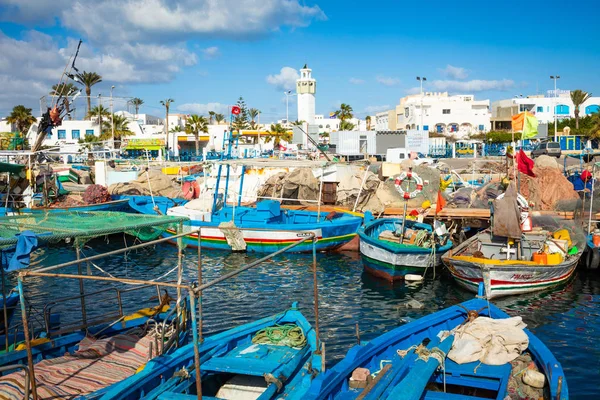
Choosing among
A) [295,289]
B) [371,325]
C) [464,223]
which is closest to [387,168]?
[464,223]

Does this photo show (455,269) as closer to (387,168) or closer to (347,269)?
(347,269)

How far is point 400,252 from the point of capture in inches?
780

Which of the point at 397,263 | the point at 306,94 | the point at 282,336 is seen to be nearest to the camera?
the point at 282,336

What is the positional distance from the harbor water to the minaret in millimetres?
78229

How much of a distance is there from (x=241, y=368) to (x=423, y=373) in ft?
10.5

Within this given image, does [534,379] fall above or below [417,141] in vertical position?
below

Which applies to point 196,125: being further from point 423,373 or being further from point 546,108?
point 423,373

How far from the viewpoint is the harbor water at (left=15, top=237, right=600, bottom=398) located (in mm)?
14367

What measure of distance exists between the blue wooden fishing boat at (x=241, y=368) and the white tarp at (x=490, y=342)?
280 centimetres

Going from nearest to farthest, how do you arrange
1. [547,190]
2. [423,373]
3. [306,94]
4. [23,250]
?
[23,250] → [423,373] → [547,190] → [306,94]

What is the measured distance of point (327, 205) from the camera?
30906 millimetres

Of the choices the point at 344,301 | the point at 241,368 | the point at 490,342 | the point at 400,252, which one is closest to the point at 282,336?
the point at 241,368

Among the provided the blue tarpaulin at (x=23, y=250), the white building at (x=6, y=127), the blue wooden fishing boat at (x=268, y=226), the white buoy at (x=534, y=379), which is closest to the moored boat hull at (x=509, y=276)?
the blue wooden fishing boat at (x=268, y=226)

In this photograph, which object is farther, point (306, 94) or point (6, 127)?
point (306, 94)
